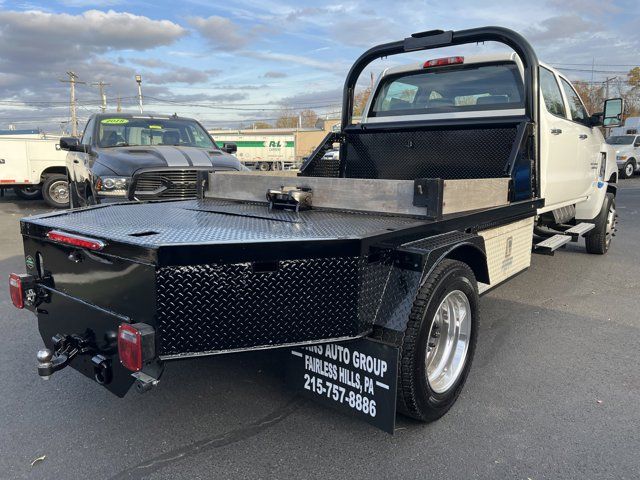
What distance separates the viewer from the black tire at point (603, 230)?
7053 mm

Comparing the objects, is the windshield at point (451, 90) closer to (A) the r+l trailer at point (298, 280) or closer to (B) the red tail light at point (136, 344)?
(A) the r+l trailer at point (298, 280)

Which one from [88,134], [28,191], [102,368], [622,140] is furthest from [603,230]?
[622,140]

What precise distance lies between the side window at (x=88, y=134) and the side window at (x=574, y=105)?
21.2 feet

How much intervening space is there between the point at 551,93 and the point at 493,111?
2.75 ft

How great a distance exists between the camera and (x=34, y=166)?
14016mm

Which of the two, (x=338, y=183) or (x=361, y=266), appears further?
(x=338, y=183)

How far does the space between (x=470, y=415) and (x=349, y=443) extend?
78 centimetres

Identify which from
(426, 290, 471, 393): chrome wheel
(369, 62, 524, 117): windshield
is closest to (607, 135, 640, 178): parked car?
(369, 62, 524, 117): windshield

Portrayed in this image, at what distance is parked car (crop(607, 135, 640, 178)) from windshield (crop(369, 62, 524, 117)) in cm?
2205

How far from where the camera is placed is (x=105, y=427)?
2.92 m

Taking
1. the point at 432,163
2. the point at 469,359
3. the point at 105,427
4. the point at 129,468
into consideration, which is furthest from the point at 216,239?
the point at 432,163

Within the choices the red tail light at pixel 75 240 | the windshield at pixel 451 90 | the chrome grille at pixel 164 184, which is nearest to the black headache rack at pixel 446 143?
the windshield at pixel 451 90

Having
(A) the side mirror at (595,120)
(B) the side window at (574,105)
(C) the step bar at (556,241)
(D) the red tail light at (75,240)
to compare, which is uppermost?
(B) the side window at (574,105)

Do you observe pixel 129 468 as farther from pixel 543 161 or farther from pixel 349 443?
pixel 543 161
